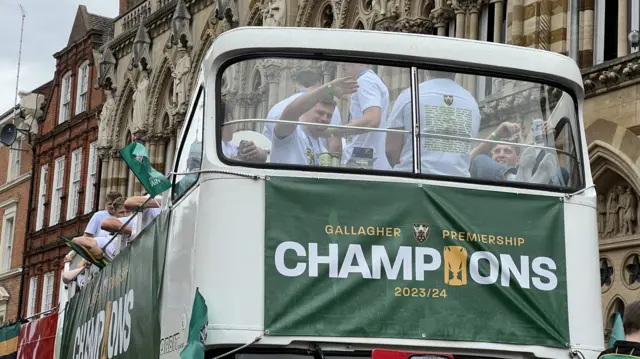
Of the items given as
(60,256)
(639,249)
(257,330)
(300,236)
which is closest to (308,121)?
(300,236)

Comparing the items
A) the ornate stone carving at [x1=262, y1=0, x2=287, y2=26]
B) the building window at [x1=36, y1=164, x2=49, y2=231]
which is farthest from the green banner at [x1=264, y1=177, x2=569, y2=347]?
the building window at [x1=36, y1=164, x2=49, y2=231]

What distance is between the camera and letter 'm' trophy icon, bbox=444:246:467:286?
771 cm

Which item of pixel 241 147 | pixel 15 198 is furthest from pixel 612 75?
pixel 15 198

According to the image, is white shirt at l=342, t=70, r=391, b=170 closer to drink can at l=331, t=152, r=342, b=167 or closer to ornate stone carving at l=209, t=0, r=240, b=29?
drink can at l=331, t=152, r=342, b=167

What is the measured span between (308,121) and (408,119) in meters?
0.67

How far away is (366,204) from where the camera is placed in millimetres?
7641

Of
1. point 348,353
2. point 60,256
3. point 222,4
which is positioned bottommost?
point 348,353

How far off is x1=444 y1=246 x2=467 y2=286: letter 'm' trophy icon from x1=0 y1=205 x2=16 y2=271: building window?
42711mm

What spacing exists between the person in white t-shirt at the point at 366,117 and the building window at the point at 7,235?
4222 cm

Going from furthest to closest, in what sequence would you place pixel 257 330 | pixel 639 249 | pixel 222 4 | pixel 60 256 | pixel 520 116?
pixel 60 256 < pixel 222 4 < pixel 639 249 < pixel 520 116 < pixel 257 330

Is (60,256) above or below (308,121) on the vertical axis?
above

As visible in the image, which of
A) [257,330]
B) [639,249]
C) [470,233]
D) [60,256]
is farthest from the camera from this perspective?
[60,256]

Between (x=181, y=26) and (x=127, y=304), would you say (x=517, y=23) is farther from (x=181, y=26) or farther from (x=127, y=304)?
(x=181, y=26)

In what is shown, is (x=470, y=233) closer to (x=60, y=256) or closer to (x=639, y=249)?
(x=639, y=249)
